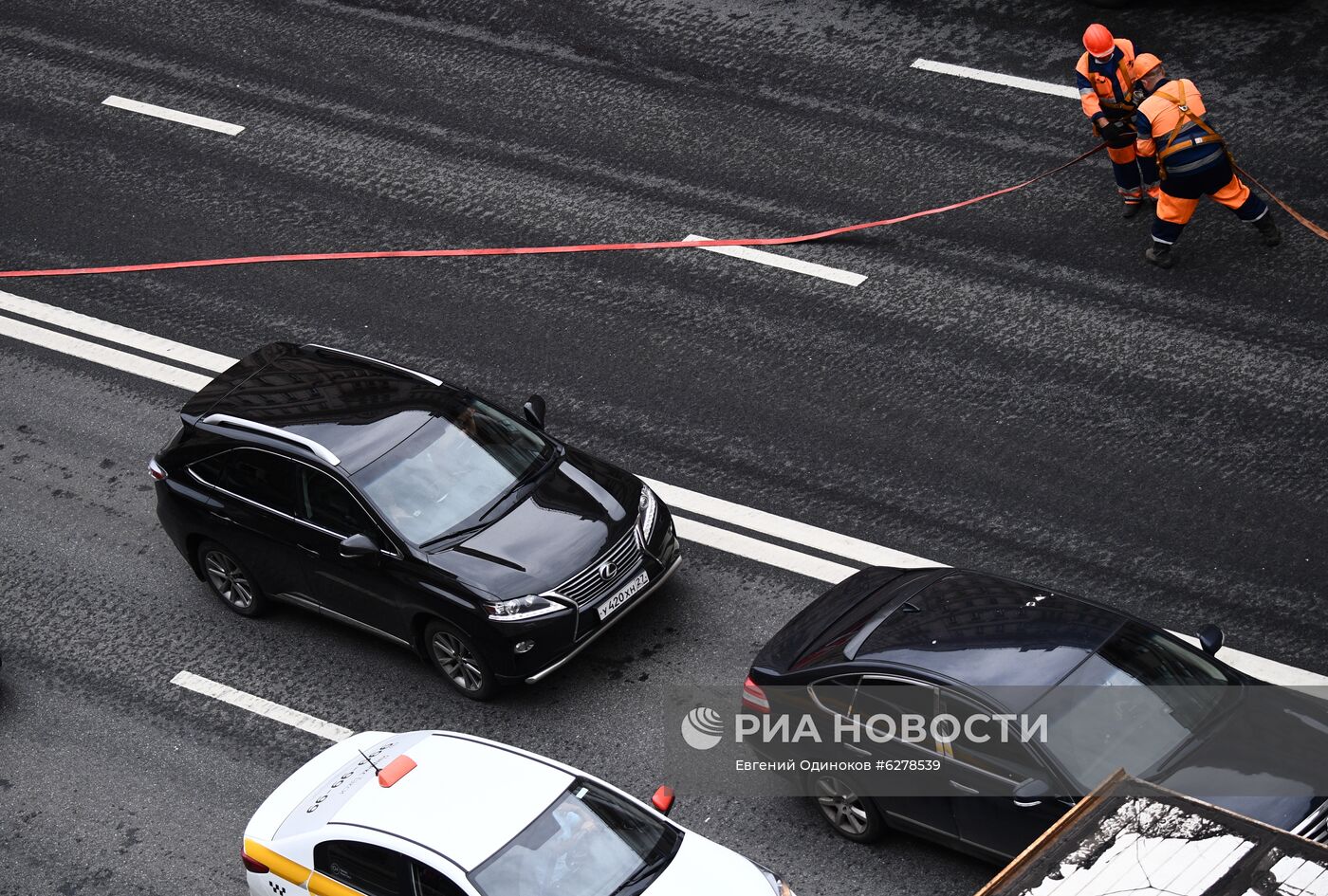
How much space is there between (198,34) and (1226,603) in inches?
510

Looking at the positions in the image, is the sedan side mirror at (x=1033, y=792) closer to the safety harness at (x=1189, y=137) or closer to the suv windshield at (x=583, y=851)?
the suv windshield at (x=583, y=851)

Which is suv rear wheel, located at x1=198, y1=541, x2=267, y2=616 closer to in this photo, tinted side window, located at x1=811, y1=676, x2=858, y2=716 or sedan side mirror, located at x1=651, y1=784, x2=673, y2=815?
sedan side mirror, located at x1=651, y1=784, x2=673, y2=815

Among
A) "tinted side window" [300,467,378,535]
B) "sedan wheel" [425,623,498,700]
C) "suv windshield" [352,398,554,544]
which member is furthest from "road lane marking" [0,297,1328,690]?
"tinted side window" [300,467,378,535]

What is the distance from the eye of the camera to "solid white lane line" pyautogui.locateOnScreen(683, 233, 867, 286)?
13820 mm

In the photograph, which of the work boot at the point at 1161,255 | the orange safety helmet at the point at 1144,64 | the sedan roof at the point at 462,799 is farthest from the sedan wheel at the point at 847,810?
the orange safety helmet at the point at 1144,64

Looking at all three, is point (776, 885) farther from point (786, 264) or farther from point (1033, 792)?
point (786, 264)

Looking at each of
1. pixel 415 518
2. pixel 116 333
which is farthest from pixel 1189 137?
pixel 116 333

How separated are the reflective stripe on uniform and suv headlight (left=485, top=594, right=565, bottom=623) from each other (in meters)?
2.08

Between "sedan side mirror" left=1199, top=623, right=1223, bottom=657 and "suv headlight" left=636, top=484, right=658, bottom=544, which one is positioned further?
"suv headlight" left=636, top=484, right=658, bottom=544

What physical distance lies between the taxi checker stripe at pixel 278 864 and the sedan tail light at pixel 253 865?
0.03 ft

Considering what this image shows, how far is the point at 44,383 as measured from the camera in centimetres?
1385

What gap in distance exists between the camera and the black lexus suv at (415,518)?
407 inches

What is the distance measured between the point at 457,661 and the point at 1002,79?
852 centimetres

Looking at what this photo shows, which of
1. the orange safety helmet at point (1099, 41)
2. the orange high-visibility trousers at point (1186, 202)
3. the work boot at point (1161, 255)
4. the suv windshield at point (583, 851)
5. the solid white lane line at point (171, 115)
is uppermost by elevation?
the orange safety helmet at point (1099, 41)
